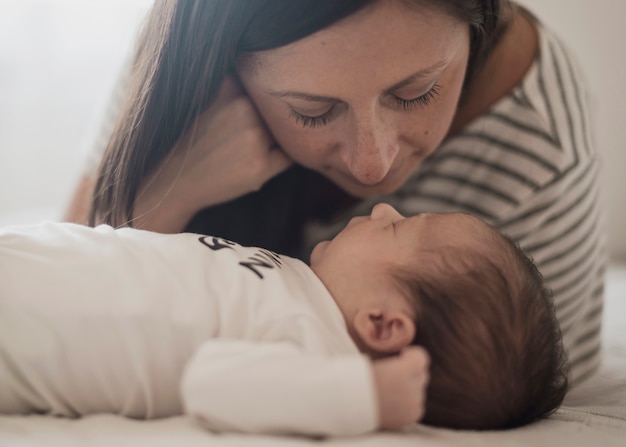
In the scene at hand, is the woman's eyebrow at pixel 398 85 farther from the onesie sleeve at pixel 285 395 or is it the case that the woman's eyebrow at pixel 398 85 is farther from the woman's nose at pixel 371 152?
the onesie sleeve at pixel 285 395

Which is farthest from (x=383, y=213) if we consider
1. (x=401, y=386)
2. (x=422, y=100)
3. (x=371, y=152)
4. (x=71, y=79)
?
(x=71, y=79)

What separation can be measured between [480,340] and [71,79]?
2.11 metres

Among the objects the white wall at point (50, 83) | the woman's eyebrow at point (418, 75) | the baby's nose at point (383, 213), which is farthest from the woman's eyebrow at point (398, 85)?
the white wall at point (50, 83)

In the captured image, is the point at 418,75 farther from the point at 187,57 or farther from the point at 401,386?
the point at 401,386

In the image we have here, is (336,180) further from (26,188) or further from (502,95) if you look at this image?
(26,188)

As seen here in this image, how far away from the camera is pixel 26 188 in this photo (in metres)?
2.55

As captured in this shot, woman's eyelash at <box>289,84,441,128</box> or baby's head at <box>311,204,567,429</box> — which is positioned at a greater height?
woman's eyelash at <box>289,84,441,128</box>

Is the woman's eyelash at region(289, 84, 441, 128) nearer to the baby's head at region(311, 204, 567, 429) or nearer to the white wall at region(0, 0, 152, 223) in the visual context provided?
the baby's head at region(311, 204, 567, 429)

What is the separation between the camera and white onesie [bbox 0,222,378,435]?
673 millimetres

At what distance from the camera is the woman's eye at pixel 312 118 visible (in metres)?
1.05

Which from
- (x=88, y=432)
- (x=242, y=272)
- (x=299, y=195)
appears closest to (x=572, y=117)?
(x=299, y=195)

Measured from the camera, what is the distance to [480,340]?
2.60ft

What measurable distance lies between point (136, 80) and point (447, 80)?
0.52 meters

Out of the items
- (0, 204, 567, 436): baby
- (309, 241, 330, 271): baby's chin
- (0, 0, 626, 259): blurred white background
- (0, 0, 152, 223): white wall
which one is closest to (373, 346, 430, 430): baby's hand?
(0, 204, 567, 436): baby
